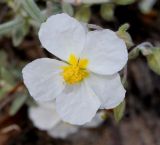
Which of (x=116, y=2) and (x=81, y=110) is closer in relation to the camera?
(x=81, y=110)

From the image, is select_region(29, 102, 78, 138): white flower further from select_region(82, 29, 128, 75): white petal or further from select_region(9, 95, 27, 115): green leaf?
select_region(82, 29, 128, 75): white petal

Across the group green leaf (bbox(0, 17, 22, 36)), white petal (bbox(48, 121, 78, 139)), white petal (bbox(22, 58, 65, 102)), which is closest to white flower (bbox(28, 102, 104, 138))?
white petal (bbox(48, 121, 78, 139))

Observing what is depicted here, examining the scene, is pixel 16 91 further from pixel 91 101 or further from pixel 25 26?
pixel 91 101

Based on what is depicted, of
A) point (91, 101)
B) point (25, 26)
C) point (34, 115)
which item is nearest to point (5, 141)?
point (34, 115)

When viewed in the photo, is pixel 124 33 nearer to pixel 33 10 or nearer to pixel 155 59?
pixel 155 59

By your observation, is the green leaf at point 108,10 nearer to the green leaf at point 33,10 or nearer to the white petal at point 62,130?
the green leaf at point 33,10

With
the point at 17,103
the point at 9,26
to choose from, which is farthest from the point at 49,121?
the point at 9,26
